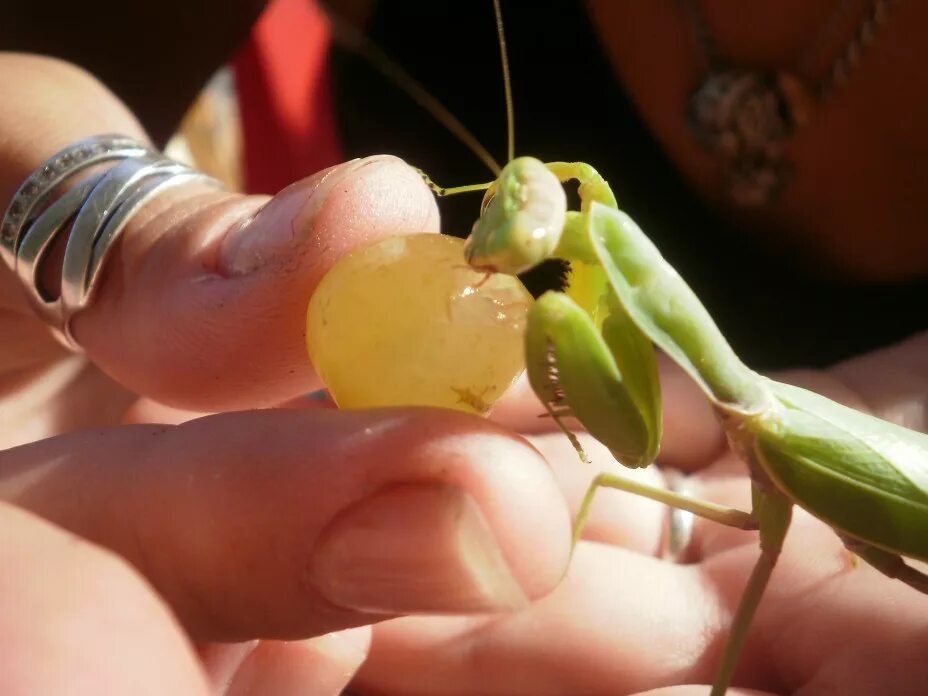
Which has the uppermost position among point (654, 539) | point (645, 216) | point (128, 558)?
point (128, 558)

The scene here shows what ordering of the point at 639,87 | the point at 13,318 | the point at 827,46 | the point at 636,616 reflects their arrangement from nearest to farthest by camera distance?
the point at 636,616, the point at 13,318, the point at 827,46, the point at 639,87

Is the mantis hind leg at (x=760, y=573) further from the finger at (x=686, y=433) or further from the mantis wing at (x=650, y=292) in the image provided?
the finger at (x=686, y=433)

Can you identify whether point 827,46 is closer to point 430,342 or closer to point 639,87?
point 639,87

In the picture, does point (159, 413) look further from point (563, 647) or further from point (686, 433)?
point (686, 433)

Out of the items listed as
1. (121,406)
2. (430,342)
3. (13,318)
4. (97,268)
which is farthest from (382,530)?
(121,406)

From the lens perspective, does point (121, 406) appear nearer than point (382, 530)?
No

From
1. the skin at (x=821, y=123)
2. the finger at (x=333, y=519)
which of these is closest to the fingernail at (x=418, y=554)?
→ the finger at (x=333, y=519)

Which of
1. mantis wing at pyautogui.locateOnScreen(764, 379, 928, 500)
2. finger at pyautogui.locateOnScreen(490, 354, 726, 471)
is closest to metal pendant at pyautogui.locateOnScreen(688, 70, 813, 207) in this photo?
finger at pyautogui.locateOnScreen(490, 354, 726, 471)

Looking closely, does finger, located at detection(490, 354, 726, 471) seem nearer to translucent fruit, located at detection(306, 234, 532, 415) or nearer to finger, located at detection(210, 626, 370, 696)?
finger, located at detection(210, 626, 370, 696)

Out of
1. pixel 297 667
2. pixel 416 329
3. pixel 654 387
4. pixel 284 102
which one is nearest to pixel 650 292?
pixel 654 387
